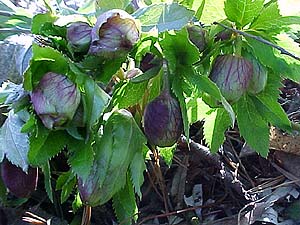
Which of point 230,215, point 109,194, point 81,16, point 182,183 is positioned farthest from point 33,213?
point 81,16

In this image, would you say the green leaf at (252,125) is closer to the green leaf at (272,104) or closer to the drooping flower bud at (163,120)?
the green leaf at (272,104)

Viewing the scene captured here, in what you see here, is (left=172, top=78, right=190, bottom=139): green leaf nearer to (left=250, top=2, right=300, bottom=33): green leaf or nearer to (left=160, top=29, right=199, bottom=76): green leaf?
(left=160, top=29, right=199, bottom=76): green leaf

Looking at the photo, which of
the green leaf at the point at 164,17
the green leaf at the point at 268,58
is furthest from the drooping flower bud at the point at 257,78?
the green leaf at the point at 164,17

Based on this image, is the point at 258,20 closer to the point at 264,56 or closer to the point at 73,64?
the point at 264,56

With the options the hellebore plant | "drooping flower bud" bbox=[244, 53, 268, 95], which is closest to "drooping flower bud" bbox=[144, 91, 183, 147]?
the hellebore plant

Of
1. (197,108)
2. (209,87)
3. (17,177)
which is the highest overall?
(209,87)

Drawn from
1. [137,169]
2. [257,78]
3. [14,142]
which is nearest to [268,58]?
[257,78]

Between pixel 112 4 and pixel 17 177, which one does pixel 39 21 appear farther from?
pixel 17 177
